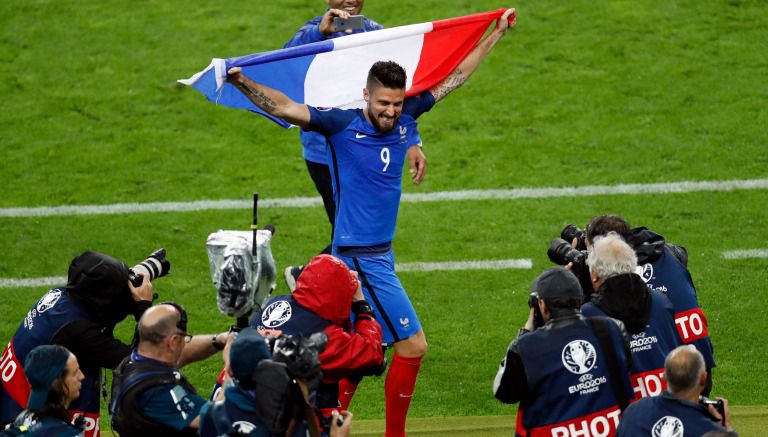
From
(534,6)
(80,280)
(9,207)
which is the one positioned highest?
(80,280)

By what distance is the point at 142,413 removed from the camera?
210 inches

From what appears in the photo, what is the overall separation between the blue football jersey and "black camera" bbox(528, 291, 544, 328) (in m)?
1.62

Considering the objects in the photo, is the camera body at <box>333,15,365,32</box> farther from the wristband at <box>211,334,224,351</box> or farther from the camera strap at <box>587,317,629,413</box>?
the camera strap at <box>587,317,629,413</box>

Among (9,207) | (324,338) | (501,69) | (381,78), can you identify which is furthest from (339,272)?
(501,69)

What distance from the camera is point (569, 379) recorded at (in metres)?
5.55

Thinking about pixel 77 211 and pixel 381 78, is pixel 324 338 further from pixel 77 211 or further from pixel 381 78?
pixel 77 211

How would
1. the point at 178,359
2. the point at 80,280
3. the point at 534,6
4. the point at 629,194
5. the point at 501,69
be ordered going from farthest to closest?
the point at 534,6 < the point at 501,69 < the point at 629,194 < the point at 80,280 < the point at 178,359

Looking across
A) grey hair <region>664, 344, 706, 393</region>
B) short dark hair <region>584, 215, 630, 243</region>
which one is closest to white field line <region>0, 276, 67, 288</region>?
short dark hair <region>584, 215, 630, 243</region>

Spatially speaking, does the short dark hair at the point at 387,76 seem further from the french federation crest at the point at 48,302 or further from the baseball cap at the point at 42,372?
the baseball cap at the point at 42,372

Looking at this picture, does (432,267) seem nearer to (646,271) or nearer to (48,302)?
(646,271)

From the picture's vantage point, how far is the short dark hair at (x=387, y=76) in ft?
22.9

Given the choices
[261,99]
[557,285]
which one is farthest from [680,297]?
[261,99]

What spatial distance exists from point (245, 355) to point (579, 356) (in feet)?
5.03

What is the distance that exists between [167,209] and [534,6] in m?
4.82
